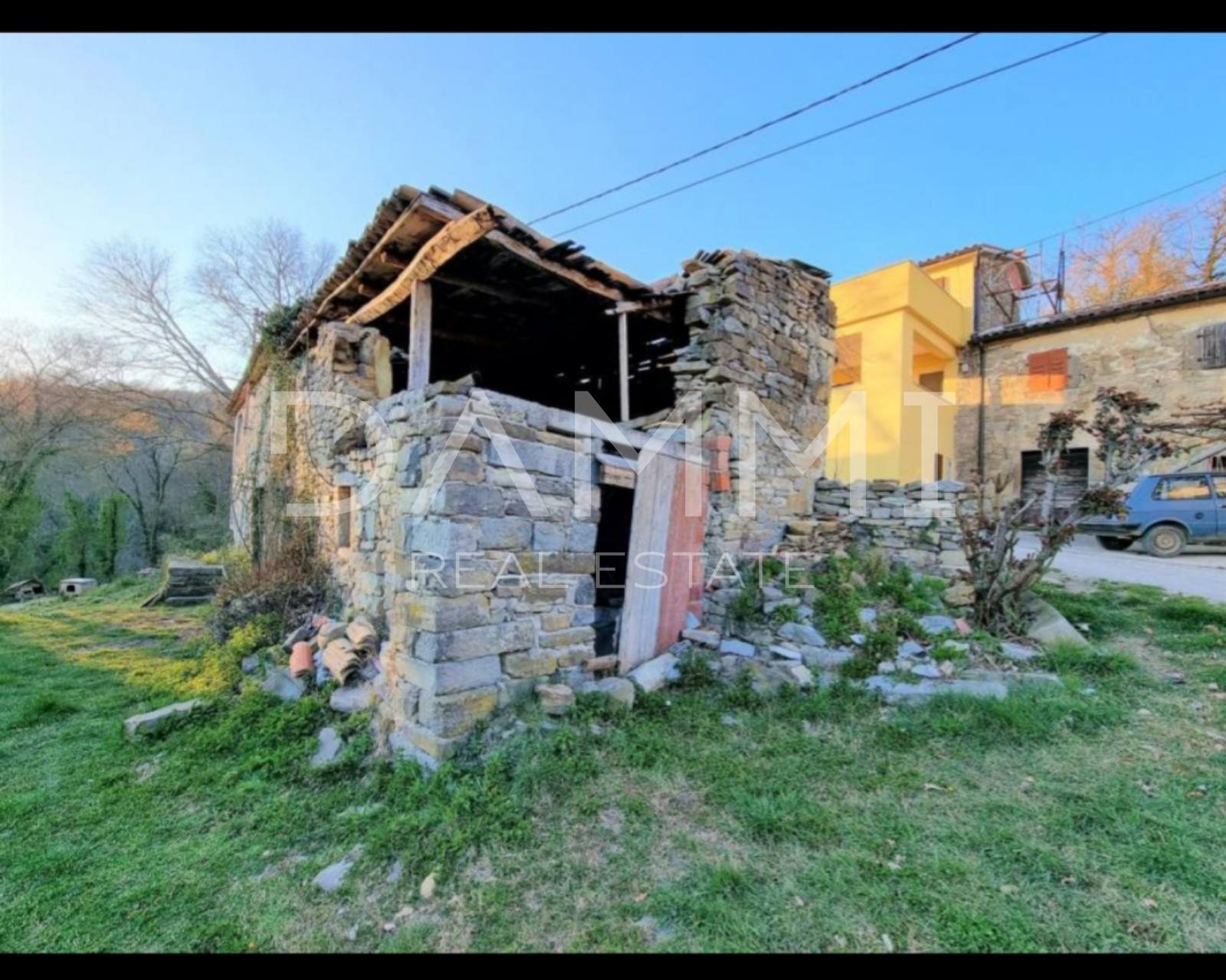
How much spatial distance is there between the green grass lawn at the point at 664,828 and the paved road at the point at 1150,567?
3820 millimetres

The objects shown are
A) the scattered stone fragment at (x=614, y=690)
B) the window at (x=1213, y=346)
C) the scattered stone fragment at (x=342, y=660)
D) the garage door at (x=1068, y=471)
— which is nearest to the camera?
the scattered stone fragment at (x=614, y=690)

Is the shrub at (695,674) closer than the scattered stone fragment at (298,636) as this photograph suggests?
Yes

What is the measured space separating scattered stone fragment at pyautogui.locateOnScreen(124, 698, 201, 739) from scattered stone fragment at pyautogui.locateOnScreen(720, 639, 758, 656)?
161 inches

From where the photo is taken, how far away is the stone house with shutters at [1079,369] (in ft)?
37.1

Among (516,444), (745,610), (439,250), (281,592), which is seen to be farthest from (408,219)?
(745,610)

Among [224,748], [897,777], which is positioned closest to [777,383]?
[897,777]

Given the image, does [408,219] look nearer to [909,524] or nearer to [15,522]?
[909,524]

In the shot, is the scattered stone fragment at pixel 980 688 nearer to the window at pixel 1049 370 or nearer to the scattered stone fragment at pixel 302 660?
the scattered stone fragment at pixel 302 660

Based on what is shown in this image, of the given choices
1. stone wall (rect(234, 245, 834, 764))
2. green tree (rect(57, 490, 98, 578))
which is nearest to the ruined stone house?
stone wall (rect(234, 245, 834, 764))

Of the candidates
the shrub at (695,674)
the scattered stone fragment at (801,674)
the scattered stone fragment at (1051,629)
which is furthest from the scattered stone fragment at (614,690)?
the scattered stone fragment at (1051,629)

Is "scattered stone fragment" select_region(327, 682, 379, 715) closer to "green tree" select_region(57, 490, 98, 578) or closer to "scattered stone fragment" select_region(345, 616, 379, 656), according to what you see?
"scattered stone fragment" select_region(345, 616, 379, 656)

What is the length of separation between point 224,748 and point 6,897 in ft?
3.91

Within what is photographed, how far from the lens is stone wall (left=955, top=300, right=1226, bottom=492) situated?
1147 centimetres

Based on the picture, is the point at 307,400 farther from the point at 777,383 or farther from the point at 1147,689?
the point at 1147,689
